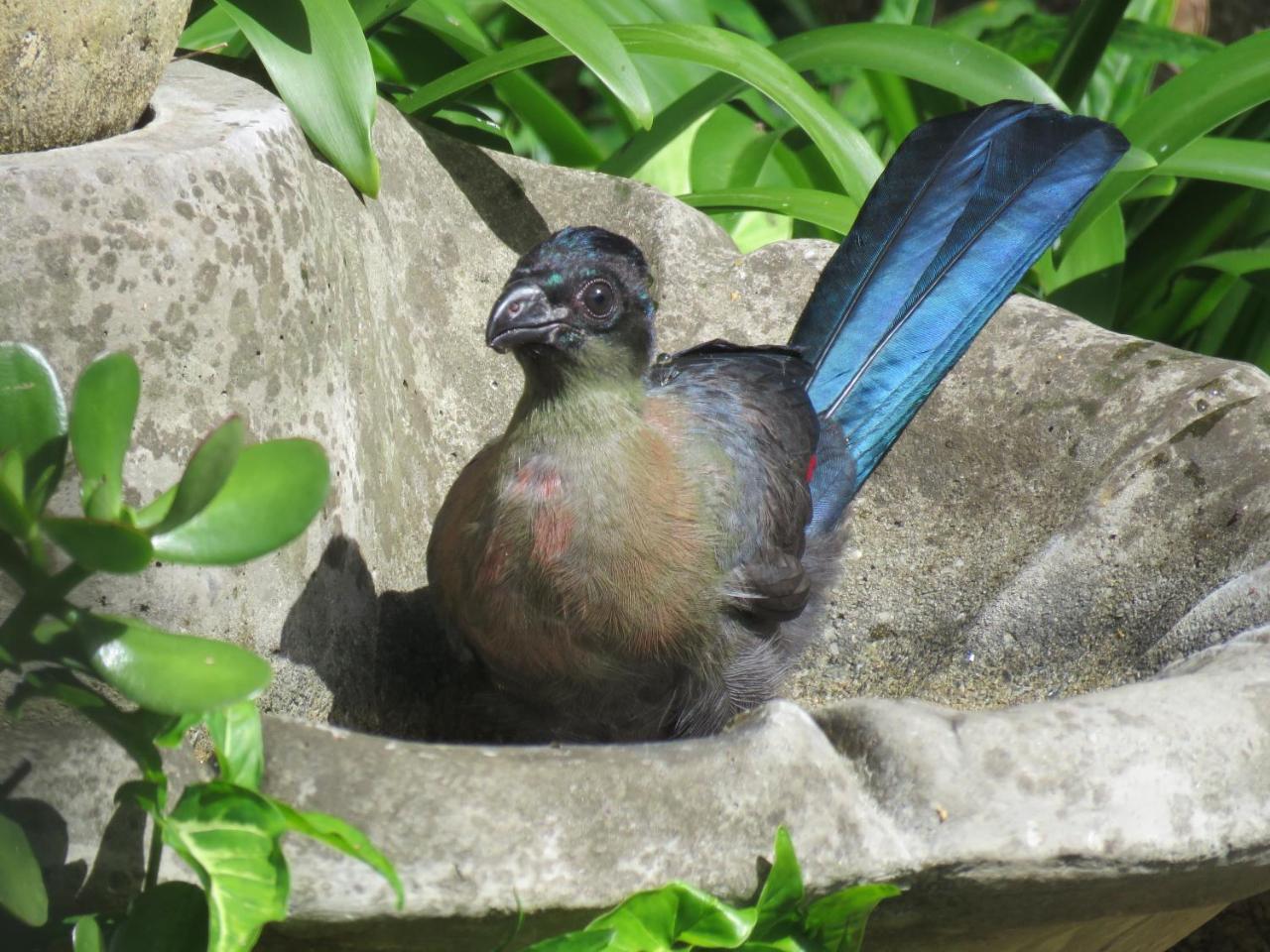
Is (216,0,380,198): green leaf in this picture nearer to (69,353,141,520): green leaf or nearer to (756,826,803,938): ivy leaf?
(69,353,141,520): green leaf

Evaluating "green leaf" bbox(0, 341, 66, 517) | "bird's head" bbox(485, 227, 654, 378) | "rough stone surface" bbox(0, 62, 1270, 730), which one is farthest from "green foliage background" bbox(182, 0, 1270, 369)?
"green leaf" bbox(0, 341, 66, 517)

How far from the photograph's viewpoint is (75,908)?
158 cm

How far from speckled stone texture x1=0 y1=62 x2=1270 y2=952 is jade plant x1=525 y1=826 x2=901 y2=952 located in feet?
0.08

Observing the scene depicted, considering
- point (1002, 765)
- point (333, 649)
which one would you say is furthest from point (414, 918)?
point (333, 649)

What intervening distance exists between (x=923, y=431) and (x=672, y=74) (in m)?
1.84

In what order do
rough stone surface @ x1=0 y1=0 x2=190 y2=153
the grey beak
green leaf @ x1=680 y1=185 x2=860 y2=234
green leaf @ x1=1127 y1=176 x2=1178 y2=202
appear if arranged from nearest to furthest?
rough stone surface @ x1=0 y1=0 x2=190 y2=153 → the grey beak → green leaf @ x1=680 y1=185 x2=860 y2=234 → green leaf @ x1=1127 y1=176 x2=1178 y2=202

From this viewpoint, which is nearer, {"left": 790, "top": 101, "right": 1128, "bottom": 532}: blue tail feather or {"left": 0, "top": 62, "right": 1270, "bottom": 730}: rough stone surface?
{"left": 0, "top": 62, "right": 1270, "bottom": 730}: rough stone surface

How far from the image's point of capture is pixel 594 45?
3055mm

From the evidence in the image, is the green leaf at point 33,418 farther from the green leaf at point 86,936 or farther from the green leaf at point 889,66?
the green leaf at point 889,66

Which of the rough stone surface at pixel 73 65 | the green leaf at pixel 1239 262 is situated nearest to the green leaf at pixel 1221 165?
the green leaf at pixel 1239 262

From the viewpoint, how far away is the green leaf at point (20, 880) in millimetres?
1471

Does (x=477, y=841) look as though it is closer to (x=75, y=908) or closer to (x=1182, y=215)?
(x=75, y=908)

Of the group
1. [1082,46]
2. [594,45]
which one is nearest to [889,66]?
[1082,46]

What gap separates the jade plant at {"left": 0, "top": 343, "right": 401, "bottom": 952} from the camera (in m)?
1.33
